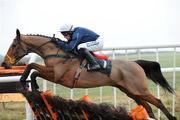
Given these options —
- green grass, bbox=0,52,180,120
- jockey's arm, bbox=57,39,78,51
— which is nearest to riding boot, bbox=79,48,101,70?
jockey's arm, bbox=57,39,78,51

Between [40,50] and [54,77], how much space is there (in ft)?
1.50

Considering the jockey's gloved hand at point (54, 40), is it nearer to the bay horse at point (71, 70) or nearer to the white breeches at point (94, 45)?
the bay horse at point (71, 70)

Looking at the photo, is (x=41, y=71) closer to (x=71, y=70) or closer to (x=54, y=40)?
(x=71, y=70)

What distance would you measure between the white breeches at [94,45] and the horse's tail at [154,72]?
621 millimetres

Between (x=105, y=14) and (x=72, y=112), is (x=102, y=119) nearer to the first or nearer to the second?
(x=72, y=112)

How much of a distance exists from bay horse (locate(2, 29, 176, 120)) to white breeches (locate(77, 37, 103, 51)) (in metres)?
0.18

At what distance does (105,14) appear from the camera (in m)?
12.8

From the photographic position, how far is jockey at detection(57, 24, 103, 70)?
18.2 feet

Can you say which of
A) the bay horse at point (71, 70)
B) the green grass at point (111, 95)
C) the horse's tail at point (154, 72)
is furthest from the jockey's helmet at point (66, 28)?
the horse's tail at point (154, 72)

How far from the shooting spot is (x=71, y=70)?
18.5ft

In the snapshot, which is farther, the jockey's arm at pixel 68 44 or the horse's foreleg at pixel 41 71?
the jockey's arm at pixel 68 44

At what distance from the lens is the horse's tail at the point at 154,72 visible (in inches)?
242

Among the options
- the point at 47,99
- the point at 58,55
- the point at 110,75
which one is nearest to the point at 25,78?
the point at 47,99

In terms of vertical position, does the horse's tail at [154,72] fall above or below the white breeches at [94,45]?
below
